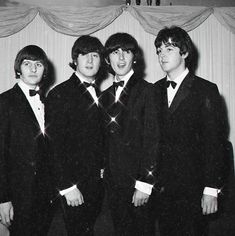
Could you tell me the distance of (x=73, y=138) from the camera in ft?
7.41

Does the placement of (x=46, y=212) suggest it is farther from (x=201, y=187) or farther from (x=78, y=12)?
(x=78, y=12)

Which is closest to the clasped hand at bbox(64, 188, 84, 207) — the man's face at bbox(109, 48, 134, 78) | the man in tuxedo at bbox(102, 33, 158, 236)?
the man in tuxedo at bbox(102, 33, 158, 236)

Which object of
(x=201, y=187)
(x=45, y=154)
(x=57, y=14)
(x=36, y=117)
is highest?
(x=57, y=14)

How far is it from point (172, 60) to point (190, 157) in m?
0.80

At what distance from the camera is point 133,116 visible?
2.23 meters

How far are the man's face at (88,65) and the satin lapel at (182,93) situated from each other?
→ 2.46ft

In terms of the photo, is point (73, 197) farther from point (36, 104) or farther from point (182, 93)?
point (182, 93)

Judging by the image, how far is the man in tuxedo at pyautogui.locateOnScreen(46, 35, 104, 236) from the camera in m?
2.21

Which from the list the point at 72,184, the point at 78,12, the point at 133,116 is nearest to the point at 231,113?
the point at 78,12

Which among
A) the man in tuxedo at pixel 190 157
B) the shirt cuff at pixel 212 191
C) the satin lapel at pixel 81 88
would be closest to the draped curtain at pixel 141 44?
the satin lapel at pixel 81 88

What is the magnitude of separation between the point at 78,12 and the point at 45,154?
3223mm

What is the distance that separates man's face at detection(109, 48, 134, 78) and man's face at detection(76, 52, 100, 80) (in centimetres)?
15

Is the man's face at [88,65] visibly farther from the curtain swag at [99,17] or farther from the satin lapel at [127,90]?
the curtain swag at [99,17]

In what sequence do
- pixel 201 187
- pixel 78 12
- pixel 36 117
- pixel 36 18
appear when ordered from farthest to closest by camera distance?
pixel 36 18, pixel 78 12, pixel 36 117, pixel 201 187
